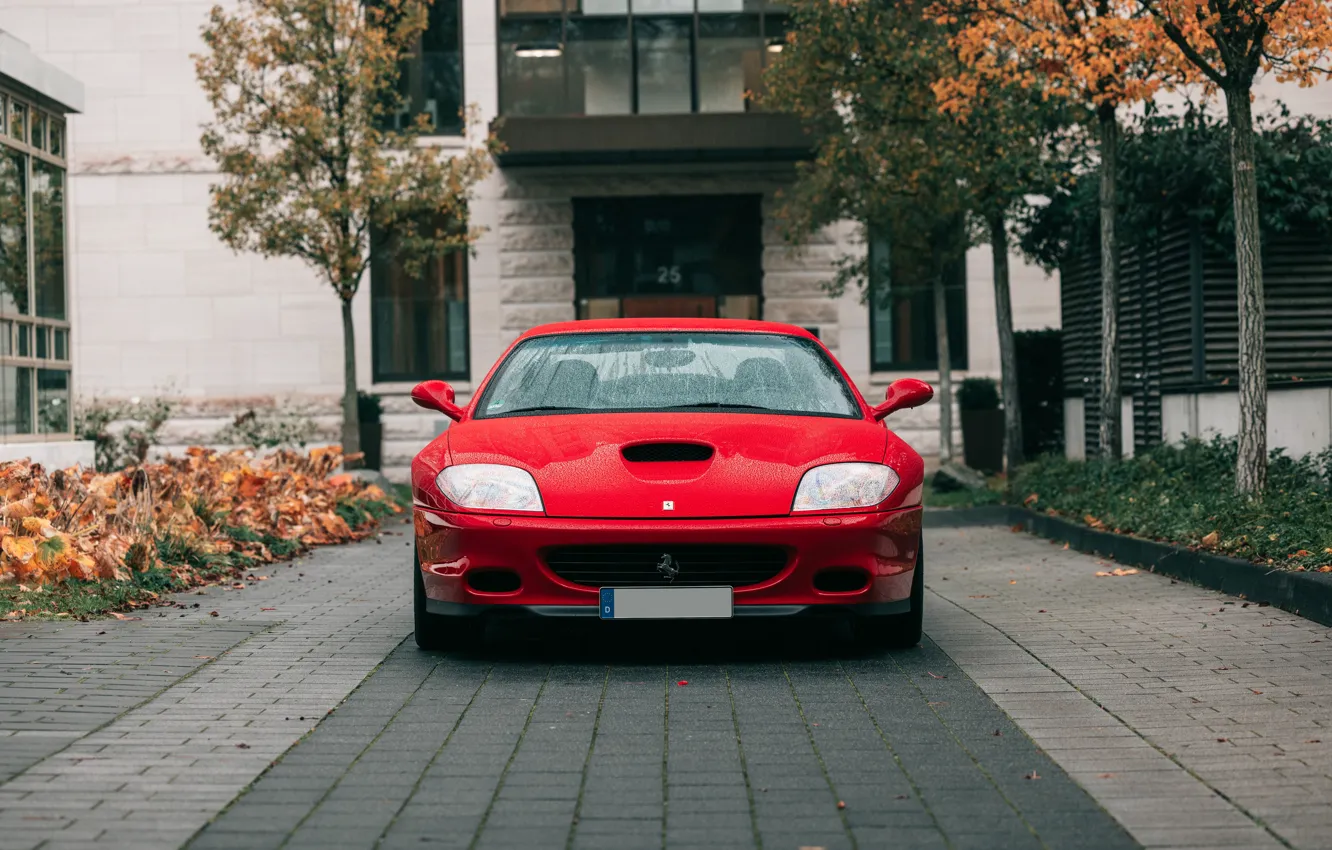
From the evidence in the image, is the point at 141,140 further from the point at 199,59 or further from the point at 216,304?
the point at 199,59

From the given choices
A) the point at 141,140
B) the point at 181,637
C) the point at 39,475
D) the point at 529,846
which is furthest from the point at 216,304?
the point at 529,846

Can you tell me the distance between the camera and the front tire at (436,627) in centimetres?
701

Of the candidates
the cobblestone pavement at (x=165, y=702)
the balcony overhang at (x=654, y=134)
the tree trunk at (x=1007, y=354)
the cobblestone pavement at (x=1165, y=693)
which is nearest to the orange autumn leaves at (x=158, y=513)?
the cobblestone pavement at (x=165, y=702)

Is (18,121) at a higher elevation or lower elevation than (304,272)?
higher

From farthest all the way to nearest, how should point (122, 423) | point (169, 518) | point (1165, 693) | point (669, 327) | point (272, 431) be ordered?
point (122, 423), point (272, 431), point (169, 518), point (669, 327), point (1165, 693)

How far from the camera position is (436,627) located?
7082 mm

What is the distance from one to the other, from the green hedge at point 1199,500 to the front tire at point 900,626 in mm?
2484

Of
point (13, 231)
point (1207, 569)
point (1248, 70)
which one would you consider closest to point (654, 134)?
point (13, 231)

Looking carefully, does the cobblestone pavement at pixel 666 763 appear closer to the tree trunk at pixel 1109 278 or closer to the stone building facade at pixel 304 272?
the tree trunk at pixel 1109 278

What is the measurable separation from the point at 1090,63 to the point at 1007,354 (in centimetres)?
610

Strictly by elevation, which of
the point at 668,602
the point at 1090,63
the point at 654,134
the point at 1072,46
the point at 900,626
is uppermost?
the point at 654,134

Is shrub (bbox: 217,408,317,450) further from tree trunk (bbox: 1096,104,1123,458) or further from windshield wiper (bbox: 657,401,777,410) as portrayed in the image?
windshield wiper (bbox: 657,401,777,410)

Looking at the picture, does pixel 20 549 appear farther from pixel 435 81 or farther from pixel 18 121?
pixel 435 81

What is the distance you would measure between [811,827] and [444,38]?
2329 cm
